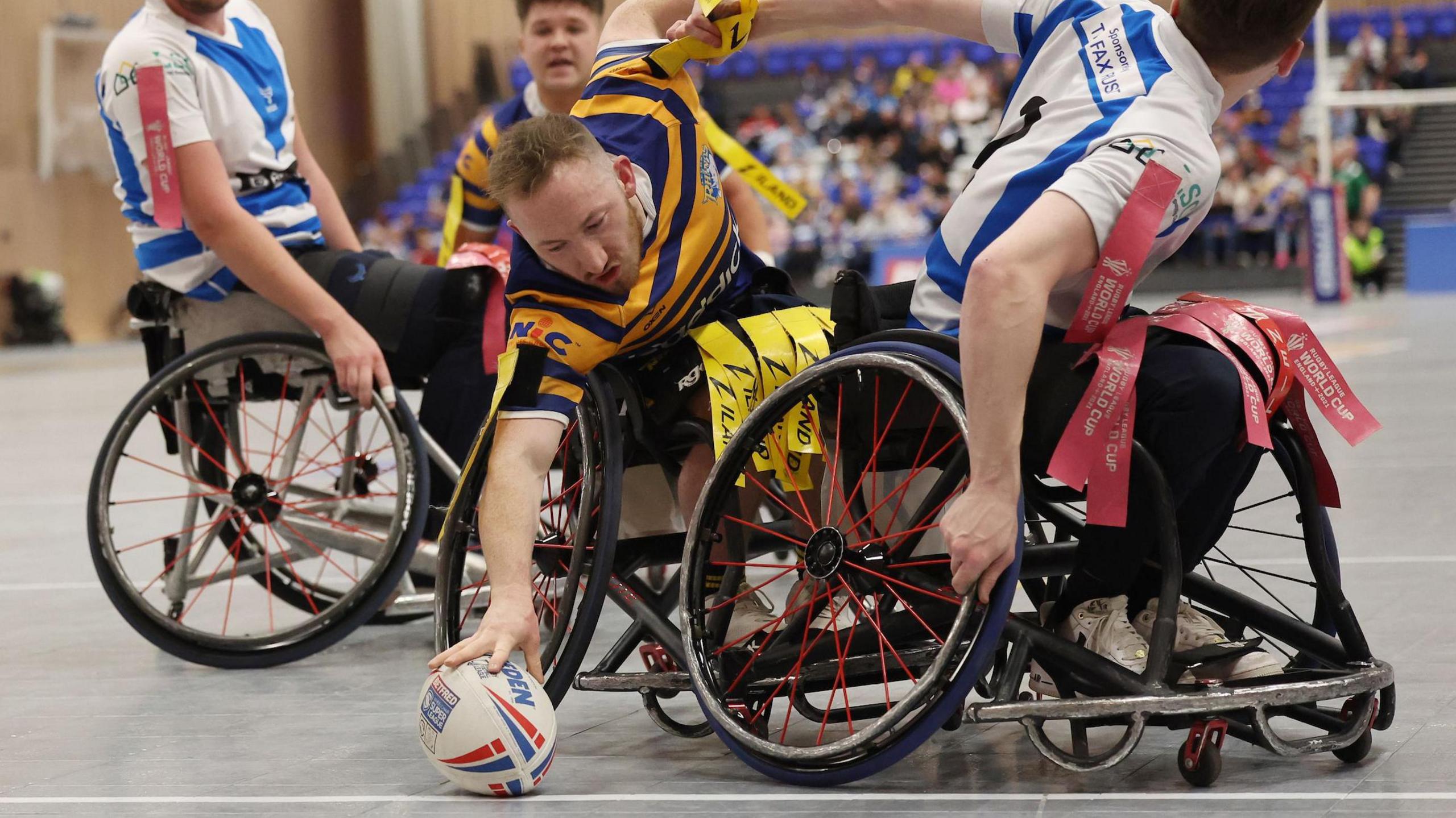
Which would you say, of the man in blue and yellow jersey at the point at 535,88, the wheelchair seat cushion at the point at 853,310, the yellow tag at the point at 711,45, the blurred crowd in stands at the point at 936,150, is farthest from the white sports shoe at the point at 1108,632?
the blurred crowd in stands at the point at 936,150

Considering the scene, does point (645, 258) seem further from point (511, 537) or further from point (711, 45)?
point (511, 537)

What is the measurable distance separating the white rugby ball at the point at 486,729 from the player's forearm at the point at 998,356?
2.57 ft

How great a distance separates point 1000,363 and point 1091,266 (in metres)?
0.24

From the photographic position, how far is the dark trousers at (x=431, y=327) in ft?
12.0

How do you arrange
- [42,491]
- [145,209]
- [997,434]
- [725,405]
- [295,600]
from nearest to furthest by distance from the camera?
[997,434] → [725,405] → [145,209] → [295,600] → [42,491]

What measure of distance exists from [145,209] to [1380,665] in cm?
274

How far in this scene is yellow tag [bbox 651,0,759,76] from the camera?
275 cm

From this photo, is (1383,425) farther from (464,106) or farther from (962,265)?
(464,106)

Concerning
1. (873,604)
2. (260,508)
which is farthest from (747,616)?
(260,508)

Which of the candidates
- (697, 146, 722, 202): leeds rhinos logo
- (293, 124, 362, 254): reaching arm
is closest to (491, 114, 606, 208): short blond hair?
(697, 146, 722, 202): leeds rhinos logo

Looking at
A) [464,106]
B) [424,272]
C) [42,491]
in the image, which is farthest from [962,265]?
[464,106]

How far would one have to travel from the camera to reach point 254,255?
352 cm

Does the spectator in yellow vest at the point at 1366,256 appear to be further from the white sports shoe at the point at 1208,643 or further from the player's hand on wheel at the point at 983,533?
the player's hand on wheel at the point at 983,533

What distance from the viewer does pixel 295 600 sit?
3.97 metres
